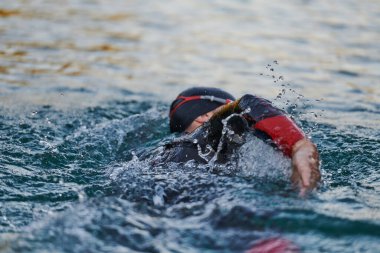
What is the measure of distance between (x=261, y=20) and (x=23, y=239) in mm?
9992

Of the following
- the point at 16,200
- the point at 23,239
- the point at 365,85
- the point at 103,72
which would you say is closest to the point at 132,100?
the point at 103,72

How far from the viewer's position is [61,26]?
1218cm

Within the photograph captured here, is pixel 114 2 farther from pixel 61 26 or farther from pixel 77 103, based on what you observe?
pixel 77 103

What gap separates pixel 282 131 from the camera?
175 inches

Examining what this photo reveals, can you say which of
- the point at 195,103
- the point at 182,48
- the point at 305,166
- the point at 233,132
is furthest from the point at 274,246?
the point at 182,48

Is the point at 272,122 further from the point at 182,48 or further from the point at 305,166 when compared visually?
the point at 182,48

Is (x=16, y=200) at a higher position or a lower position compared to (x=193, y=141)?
lower

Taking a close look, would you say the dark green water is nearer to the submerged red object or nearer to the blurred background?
the submerged red object

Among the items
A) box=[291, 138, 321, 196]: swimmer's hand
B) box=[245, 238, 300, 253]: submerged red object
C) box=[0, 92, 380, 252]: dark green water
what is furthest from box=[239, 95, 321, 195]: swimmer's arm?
box=[245, 238, 300, 253]: submerged red object

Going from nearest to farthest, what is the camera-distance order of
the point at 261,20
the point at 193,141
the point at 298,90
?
the point at 193,141, the point at 298,90, the point at 261,20

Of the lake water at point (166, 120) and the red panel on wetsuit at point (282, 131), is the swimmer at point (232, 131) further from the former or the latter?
the lake water at point (166, 120)

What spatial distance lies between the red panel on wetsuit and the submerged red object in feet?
2.91

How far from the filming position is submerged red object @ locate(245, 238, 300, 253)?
3603 millimetres

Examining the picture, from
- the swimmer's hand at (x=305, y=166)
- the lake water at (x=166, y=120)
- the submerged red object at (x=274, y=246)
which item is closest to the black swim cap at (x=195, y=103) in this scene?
the lake water at (x=166, y=120)
